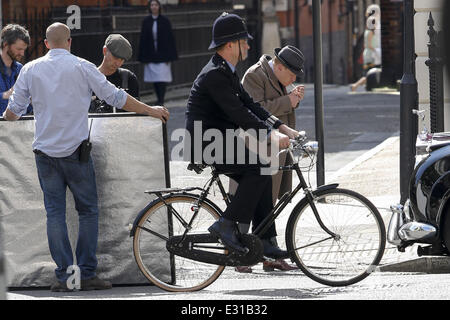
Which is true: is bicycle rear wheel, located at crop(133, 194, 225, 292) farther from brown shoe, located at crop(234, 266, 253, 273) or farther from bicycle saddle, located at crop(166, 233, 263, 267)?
brown shoe, located at crop(234, 266, 253, 273)

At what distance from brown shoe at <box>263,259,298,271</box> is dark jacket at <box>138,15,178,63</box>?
51.0 feet

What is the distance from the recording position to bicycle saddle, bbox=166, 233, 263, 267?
8.76 metres

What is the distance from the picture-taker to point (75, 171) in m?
8.96

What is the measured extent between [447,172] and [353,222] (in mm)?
926

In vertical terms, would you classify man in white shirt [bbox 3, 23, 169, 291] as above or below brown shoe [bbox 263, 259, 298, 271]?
above

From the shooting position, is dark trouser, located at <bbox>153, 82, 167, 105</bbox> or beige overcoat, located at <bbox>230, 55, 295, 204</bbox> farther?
dark trouser, located at <bbox>153, 82, 167, 105</bbox>

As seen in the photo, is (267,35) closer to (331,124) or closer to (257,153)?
(331,124)

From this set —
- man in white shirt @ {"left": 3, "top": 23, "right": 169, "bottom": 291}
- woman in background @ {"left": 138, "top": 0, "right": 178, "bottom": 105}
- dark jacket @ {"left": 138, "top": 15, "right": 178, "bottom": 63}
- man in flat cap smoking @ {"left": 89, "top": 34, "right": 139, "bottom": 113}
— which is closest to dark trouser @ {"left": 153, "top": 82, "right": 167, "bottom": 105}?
woman in background @ {"left": 138, "top": 0, "right": 178, "bottom": 105}

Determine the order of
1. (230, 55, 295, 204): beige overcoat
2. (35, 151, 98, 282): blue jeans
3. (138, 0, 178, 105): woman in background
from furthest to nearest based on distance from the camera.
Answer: (138, 0, 178, 105): woman in background < (230, 55, 295, 204): beige overcoat < (35, 151, 98, 282): blue jeans

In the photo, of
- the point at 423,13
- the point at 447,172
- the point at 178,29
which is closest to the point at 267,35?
the point at 178,29

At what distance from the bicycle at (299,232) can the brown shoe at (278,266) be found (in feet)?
2.96

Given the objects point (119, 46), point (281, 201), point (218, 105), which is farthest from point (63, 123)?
point (281, 201)

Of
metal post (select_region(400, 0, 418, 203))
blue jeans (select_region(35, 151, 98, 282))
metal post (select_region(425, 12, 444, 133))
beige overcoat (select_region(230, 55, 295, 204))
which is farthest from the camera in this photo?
metal post (select_region(425, 12, 444, 133))

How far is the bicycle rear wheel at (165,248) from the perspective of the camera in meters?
8.81
